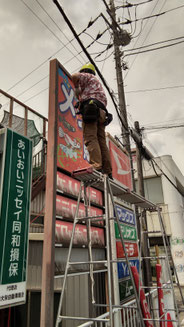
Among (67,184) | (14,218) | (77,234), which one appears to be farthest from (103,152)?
(14,218)

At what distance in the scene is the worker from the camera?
389cm

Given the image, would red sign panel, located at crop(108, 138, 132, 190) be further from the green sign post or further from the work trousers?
the work trousers

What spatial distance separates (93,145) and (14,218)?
2215 millimetres

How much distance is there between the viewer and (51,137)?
15.0 ft

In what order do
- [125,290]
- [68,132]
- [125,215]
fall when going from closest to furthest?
[68,132] → [125,290] → [125,215]

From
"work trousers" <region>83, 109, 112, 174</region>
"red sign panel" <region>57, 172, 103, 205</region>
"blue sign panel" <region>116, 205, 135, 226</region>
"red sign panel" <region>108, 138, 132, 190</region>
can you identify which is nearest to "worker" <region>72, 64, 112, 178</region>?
"work trousers" <region>83, 109, 112, 174</region>

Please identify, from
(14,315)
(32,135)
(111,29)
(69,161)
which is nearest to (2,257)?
(69,161)

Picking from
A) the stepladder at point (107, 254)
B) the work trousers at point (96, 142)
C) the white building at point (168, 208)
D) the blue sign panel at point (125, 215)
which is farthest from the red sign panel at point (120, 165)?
the white building at point (168, 208)

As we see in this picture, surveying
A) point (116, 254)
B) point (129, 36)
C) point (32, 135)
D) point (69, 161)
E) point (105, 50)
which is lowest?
point (116, 254)

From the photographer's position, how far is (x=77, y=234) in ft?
16.2

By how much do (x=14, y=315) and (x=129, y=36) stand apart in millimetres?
11746

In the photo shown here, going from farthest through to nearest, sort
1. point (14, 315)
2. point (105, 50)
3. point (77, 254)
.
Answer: point (105, 50) → point (14, 315) → point (77, 254)

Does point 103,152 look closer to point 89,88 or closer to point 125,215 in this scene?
point 89,88

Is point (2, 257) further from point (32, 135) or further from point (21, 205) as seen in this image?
point (32, 135)
